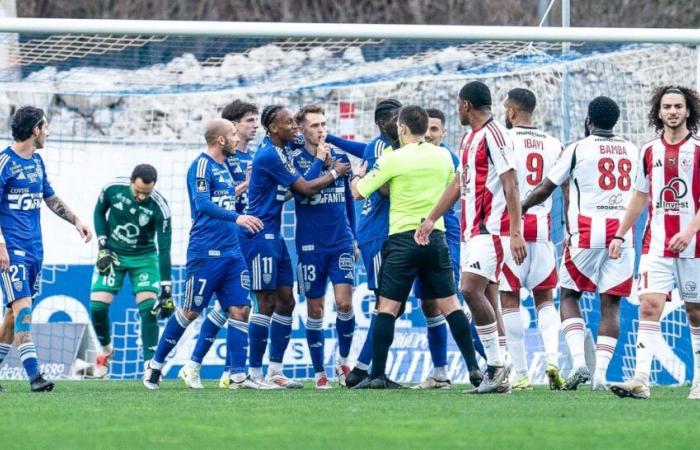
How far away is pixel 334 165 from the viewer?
12805 mm

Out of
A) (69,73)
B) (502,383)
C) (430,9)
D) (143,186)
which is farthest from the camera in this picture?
(430,9)

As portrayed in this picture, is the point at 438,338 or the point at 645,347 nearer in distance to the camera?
the point at 645,347

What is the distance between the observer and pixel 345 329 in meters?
13.2

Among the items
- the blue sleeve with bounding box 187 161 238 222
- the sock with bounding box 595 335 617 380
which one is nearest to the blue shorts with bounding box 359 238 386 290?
the blue sleeve with bounding box 187 161 238 222

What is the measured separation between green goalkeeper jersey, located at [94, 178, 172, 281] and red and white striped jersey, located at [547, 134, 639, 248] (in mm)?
4237

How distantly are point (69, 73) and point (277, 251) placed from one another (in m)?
6.59

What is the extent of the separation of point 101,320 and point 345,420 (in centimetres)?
622

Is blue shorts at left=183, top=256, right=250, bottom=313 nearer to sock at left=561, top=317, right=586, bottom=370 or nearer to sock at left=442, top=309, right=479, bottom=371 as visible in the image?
sock at left=442, top=309, right=479, bottom=371

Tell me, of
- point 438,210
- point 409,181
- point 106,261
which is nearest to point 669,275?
point 438,210

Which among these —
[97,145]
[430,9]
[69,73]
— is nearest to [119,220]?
[97,145]

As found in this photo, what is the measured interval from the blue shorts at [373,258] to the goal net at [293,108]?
7.07ft

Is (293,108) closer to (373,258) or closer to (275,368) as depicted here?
(373,258)

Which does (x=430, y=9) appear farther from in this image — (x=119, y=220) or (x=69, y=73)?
(x=119, y=220)

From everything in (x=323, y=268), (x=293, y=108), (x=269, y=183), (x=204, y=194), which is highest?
(x=293, y=108)
